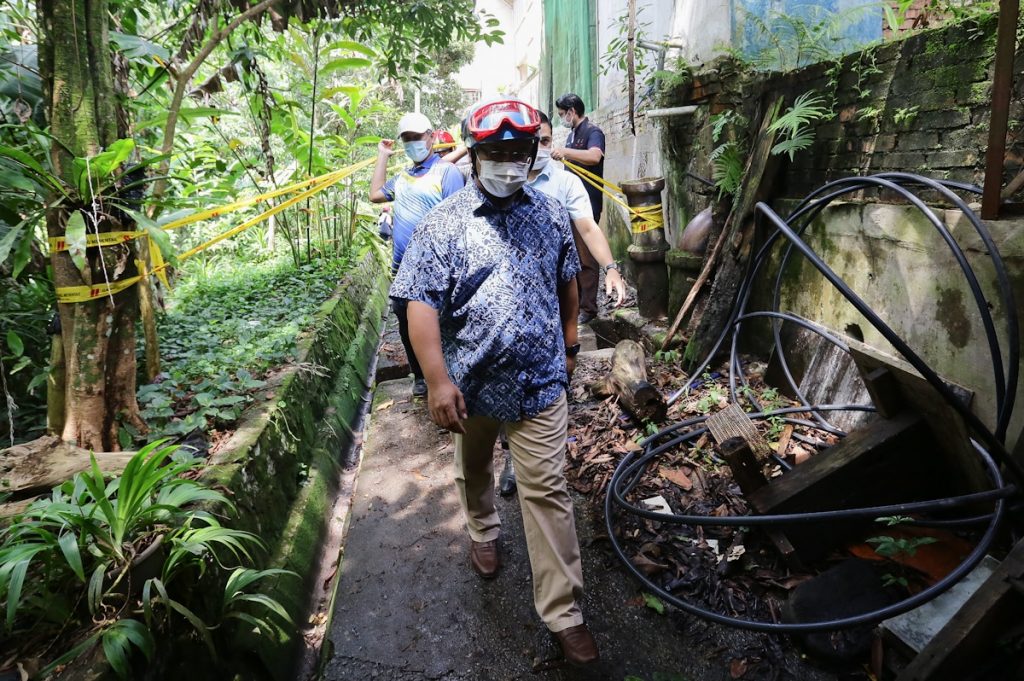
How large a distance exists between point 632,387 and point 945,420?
1.70 metres

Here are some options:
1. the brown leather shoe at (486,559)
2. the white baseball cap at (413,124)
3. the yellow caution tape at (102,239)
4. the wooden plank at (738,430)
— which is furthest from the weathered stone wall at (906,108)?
the yellow caution tape at (102,239)

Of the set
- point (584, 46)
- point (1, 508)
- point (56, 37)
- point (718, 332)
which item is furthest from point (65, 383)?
point (584, 46)

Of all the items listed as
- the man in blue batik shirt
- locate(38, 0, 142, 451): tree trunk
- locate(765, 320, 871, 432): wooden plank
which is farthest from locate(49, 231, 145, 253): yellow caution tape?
locate(765, 320, 871, 432): wooden plank

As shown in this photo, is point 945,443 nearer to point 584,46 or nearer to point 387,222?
point 387,222

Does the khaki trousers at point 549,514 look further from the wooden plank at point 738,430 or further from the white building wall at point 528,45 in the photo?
the white building wall at point 528,45

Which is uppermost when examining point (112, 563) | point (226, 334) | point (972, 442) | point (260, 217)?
point (260, 217)

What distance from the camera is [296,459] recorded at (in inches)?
135

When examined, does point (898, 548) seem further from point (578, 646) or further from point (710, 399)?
point (710, 399)

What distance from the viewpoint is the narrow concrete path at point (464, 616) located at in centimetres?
226

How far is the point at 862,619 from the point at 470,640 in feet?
4.82

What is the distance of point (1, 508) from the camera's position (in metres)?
2.11

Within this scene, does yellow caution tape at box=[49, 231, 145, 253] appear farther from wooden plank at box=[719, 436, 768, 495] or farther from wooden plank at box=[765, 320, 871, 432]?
wooden plank at box=[765, 320, 871, 432]

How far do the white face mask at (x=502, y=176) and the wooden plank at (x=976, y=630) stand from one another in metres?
2.04

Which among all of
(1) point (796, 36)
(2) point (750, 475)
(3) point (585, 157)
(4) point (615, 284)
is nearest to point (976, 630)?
(2) point (750, 475)
